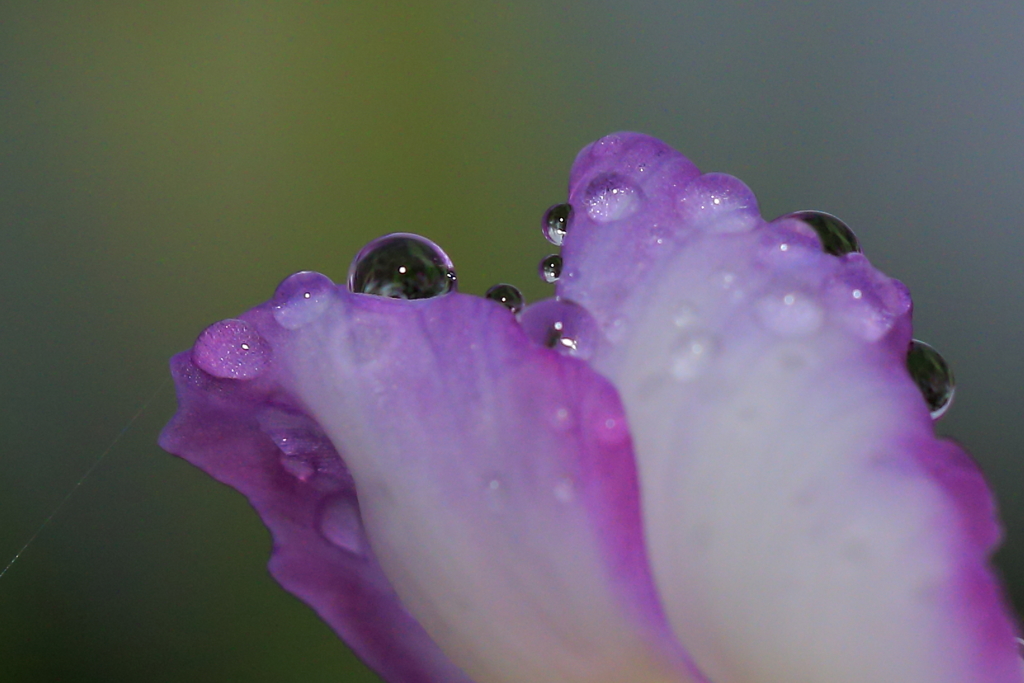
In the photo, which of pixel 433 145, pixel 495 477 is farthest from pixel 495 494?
pixel 433 145

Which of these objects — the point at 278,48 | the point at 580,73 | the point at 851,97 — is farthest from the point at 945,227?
the point at 278,48

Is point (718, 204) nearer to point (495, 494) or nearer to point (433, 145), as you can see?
point (495, 494)

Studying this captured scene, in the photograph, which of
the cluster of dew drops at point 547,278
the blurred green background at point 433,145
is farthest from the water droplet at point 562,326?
the blurred green background at point 433,145

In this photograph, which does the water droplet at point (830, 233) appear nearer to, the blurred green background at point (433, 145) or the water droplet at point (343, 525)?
the water droplet at point (343, 525)

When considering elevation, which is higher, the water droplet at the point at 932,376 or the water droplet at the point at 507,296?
the water droplet at the point at 932,376

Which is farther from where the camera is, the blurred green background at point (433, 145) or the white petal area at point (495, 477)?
the blurred green background at point (433, 145)

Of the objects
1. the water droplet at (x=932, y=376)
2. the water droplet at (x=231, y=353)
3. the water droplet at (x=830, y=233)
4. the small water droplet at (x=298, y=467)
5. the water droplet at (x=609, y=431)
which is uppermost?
the water droplet at (x=830, y=233)
